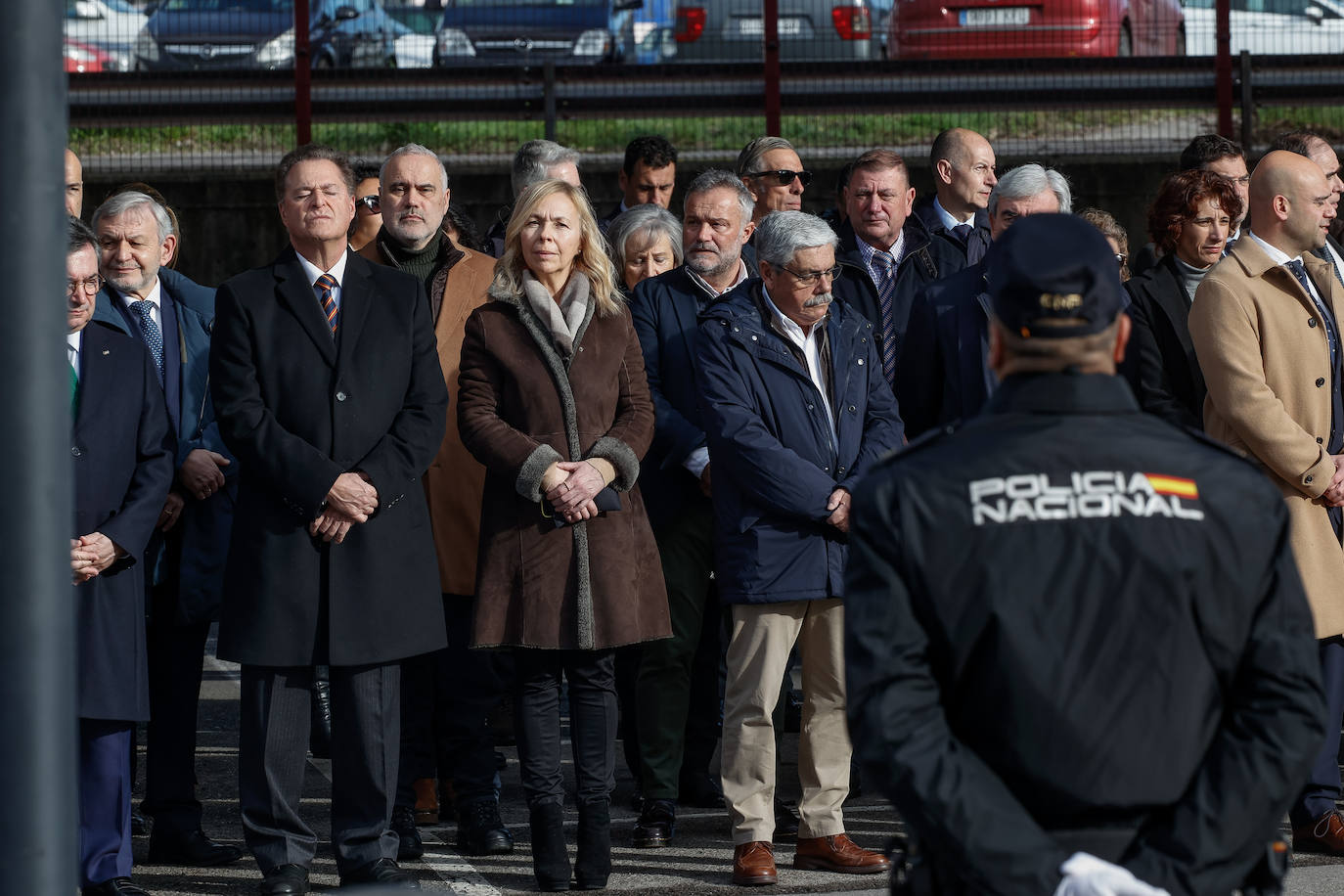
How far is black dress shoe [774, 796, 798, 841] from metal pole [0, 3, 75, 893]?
Answer: 3.82 metres

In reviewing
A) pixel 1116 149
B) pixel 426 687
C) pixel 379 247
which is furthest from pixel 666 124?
pixel 426 687

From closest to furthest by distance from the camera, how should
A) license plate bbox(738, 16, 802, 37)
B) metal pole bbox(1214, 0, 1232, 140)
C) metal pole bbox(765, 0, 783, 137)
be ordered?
1. metal pole bbox(1214, 0, 1232, 140)
2. metal pole bbox(765, 0, 783, 137)
3. license plate bbox(738, 16, 802, 37)

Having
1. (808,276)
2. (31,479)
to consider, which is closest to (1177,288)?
(808,276)

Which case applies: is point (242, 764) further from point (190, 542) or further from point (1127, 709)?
point (1127, 709)

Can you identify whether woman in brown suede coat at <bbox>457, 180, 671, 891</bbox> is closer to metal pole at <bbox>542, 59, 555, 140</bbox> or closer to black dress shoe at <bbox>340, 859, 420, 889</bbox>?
black dress shoe at <bbox>340, 859, 420, 889</bbox>

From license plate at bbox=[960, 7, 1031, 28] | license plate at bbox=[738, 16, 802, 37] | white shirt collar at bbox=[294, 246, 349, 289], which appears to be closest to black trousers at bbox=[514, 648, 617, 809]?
white shirt collar at bbox=[294, 246, 349, 289]

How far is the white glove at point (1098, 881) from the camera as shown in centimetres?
245

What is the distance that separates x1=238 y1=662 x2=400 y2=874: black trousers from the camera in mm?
5496

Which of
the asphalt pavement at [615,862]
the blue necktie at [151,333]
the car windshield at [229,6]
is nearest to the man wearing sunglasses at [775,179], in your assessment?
the asphalt pavement at [615,862]

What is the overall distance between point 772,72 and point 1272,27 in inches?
143

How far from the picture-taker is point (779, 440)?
5820 mm

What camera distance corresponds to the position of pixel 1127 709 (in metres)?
2.58

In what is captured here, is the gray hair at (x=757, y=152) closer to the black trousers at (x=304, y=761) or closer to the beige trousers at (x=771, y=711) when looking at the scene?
the beige trousers at (x=771, y=711)

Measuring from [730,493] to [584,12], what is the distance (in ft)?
30.2
